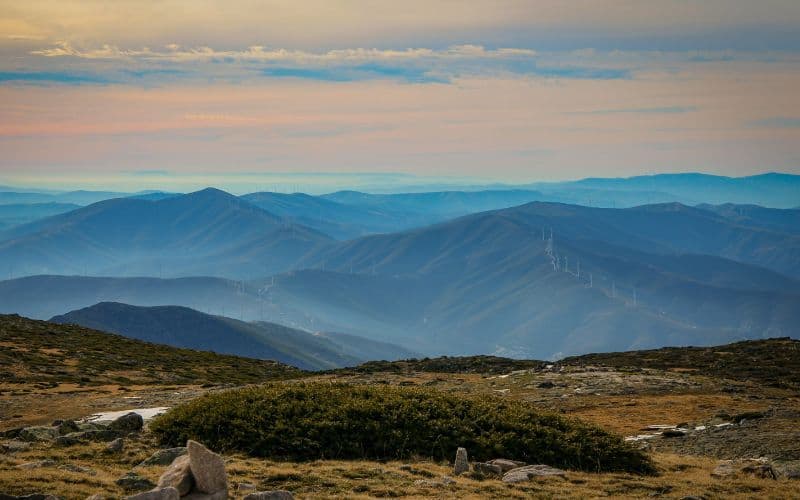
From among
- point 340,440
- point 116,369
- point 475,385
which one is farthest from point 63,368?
point 340,440

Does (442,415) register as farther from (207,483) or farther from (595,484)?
(207,483)

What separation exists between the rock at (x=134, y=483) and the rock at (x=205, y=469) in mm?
1814

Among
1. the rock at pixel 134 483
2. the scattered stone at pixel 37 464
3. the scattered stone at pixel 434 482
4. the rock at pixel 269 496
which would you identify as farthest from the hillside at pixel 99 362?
the rock at pixel 269 496

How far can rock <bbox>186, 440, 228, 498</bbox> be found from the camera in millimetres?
16781

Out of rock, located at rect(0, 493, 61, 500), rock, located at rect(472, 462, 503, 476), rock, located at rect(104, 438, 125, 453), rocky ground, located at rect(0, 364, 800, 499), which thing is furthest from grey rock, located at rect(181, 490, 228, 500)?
rock, located at rect(472, 462, 503, 476)

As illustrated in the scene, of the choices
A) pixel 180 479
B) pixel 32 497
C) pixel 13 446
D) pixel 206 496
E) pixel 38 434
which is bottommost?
pixel 38 434

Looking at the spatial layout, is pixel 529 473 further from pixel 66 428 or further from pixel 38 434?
pixel 38 434

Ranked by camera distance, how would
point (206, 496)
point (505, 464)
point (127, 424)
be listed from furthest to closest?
1. point (127, 424)
2. point (505, 464)
3. point (206, 496)

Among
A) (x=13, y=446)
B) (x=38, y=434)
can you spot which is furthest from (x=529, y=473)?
(x=38, y=434)

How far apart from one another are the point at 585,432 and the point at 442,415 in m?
4.56

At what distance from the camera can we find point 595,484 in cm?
2111

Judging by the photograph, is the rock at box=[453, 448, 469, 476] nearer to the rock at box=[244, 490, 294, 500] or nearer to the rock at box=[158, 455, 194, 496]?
the rock at box=[244, 490, 294, 500]

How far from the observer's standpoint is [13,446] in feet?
74.2

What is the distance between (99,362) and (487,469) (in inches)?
1847
